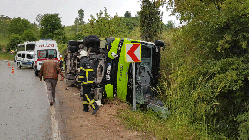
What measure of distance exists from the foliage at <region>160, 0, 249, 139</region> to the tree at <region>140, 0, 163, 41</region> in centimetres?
614

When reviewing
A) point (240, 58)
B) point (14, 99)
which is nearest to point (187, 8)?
point (240, 58)

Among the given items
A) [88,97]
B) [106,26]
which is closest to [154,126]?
[88,97]

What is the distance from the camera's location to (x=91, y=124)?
22.2ft

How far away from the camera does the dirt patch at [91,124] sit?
234 inches

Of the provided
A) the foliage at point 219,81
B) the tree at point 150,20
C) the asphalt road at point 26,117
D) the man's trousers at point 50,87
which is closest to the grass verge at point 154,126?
the foliage at point 219,81

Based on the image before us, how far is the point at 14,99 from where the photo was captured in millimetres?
10586

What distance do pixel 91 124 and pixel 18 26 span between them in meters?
71.2

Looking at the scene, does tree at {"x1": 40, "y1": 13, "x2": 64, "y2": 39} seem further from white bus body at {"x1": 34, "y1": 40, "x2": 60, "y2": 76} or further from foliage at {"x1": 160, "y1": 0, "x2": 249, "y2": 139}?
foliage at {"x1": 160, "y1": 0, "x2": 249, "y2": 139}

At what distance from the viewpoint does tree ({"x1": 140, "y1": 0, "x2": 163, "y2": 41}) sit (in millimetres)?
14875

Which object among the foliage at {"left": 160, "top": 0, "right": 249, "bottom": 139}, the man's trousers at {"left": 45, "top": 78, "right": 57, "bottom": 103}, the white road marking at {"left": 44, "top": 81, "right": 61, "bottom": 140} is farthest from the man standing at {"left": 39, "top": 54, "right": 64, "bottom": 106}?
the foliage at {"left": 160, "top": 0, "right": 249, "bottom": 139}

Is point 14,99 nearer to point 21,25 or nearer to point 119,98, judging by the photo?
point 119,98

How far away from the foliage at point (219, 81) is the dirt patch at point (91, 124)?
157 cm

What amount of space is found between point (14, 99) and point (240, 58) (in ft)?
29.9

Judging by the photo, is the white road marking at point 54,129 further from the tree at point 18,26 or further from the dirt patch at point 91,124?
the tree at point 18,26
